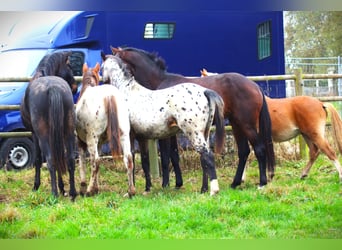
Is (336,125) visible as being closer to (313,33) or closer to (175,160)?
(175,160)

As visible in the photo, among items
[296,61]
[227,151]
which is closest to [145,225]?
[227,151]

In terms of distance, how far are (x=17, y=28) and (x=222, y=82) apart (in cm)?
399

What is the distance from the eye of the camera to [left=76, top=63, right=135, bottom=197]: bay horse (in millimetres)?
6809

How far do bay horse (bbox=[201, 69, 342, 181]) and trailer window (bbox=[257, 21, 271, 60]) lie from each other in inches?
109

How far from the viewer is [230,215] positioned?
5934 mm

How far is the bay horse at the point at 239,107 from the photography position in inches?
291

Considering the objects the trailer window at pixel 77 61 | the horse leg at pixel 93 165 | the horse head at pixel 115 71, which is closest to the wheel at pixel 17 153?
the trailer window at pixel 77 61

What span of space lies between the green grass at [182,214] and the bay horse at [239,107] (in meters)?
0.34

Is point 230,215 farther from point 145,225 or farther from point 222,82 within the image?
point 222,82

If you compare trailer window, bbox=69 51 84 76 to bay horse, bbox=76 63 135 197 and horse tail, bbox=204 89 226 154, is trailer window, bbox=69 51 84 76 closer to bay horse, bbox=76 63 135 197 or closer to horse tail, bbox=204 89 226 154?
bay horse, bbox=76 63 135 197

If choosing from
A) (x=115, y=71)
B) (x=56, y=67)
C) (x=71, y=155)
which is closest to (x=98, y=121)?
(x=71, y=155)

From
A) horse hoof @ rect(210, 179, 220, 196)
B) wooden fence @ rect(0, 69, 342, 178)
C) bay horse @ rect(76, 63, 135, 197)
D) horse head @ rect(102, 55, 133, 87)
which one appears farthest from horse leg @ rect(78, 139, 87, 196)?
horse hoof @ rect(210, 179, 220, 196)

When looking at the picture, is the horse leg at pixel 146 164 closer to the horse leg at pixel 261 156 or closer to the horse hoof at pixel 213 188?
the horse hoof at pixel 213 188

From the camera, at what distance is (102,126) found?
273 inches
